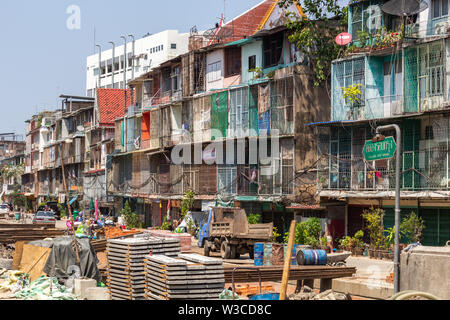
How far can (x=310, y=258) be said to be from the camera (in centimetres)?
2411

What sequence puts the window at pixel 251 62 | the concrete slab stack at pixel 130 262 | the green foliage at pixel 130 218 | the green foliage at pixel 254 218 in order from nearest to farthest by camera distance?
1. the concrete slab stack at pixel 130 262
2. the green foliage at pixel 254 218
3. the window at pixel 251 62
4. the green foliage at pixel 130 218

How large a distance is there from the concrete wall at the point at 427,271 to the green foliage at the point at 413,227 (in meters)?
15.1

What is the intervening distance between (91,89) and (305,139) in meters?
77.9

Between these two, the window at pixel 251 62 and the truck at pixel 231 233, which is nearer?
the truck at pixel 231 233

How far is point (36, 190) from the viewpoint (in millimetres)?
101938

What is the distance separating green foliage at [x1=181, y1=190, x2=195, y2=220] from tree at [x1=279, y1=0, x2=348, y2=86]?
12.9 m

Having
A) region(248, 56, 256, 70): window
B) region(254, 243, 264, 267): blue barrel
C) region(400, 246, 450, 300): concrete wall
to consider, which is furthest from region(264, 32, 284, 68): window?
region(400, 246, 450, 300): concrete wall

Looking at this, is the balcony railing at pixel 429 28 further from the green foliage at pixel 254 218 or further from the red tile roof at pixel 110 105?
the red tile roof at pixel 110 105

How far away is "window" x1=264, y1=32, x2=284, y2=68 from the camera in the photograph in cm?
4269

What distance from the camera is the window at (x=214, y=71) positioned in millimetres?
47969

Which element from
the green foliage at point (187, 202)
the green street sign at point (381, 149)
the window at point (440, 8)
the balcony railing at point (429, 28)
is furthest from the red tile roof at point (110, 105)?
the green street sign at point (381, 149)

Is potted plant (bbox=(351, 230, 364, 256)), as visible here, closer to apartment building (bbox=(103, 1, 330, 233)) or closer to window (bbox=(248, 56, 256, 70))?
apartment building (bbox=(103, 1, 330, 233))

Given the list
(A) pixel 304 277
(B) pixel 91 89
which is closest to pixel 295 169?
(A) pixel 304 277

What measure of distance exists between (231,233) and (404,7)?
41.7ft
